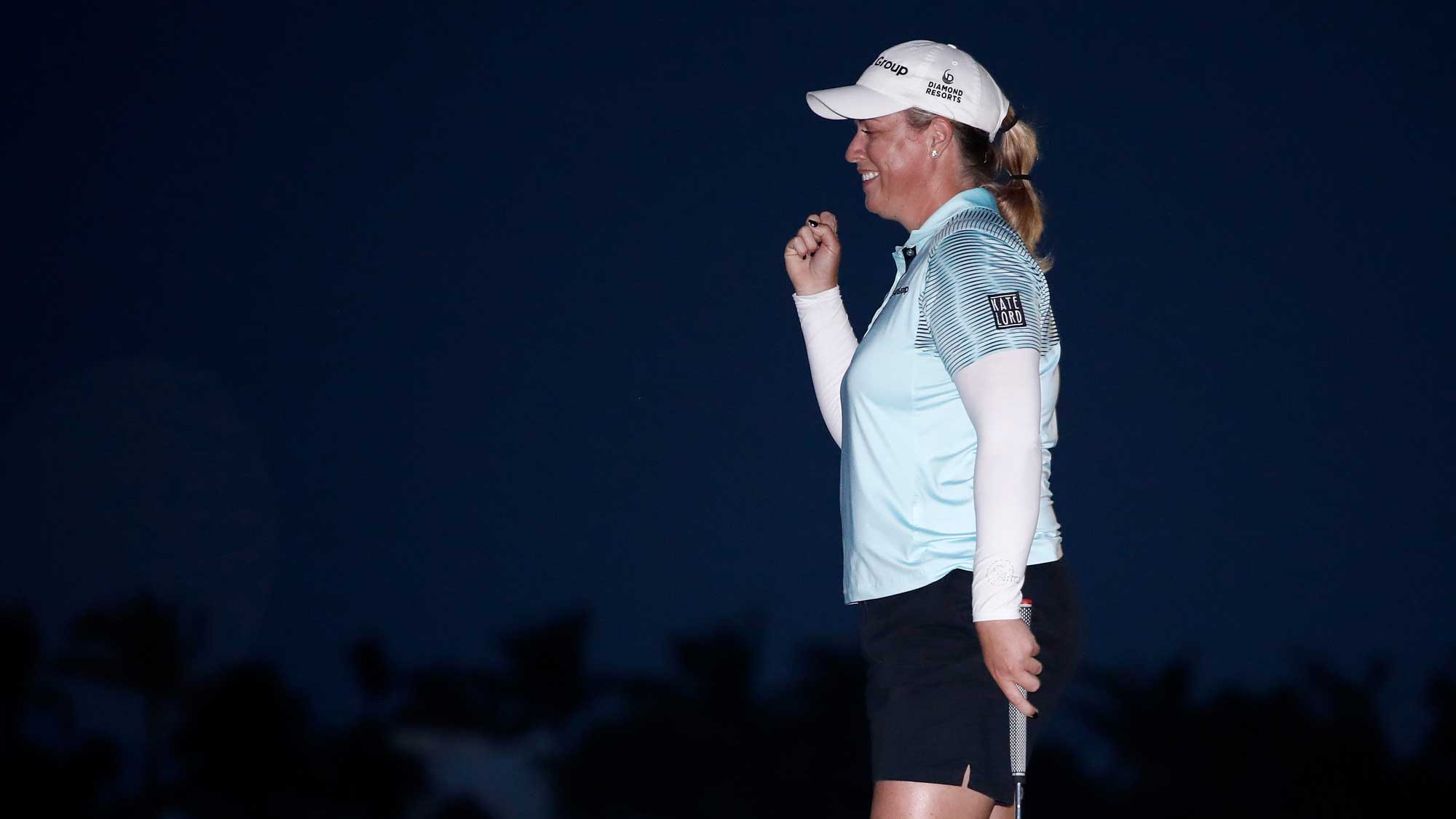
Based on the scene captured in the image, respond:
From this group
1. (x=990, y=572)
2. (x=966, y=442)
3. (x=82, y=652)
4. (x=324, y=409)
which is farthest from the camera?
(x=324, y=409)

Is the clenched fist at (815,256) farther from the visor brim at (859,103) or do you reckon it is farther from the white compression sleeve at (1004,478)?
the white compression sleeve at (1004,478)

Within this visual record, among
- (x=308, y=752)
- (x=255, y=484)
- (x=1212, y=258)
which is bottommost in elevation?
(x=308, y=752)

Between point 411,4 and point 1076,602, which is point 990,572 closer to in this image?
point 1076,602

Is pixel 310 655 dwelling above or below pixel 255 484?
below

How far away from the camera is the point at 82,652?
362 centimetres

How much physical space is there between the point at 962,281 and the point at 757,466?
2.71m

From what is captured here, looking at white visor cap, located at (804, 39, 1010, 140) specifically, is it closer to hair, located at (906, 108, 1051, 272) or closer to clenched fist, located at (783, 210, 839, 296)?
hair, located at (906, 108, 1051, 272)

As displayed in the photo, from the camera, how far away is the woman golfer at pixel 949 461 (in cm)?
112

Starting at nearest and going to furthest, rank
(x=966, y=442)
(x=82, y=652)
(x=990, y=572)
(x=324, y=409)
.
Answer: (x=990, y=572) < (x=966, y=442) < (x=82, y=652) < (x=324, y=409)

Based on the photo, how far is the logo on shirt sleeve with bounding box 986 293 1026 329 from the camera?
1.15 metres

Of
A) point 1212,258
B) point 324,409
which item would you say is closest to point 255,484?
point 324,409

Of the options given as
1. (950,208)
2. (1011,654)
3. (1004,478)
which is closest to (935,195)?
(950,208)

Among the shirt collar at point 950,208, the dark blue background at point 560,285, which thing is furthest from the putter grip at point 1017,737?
the dark blue background at point 560,285

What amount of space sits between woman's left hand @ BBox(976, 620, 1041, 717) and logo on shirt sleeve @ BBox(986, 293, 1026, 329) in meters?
0.24
